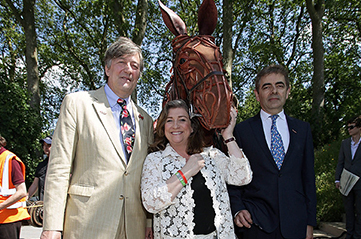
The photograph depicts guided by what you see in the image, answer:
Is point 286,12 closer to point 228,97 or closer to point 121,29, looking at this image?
point 121,29

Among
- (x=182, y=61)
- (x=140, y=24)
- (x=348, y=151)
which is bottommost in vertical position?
(x=348, y=151)

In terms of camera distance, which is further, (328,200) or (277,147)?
(328,200)

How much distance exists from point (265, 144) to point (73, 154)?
1.60 meters

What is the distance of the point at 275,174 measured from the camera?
2.43 m

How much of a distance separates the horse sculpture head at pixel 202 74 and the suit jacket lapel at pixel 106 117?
58cm

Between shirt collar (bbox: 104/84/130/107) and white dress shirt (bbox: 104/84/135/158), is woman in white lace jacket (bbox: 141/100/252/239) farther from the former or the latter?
shirt collar (bbox: 104/84/130/107)

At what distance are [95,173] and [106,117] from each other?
1.39 feet

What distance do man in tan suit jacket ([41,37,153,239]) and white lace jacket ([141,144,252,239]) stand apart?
14 cm

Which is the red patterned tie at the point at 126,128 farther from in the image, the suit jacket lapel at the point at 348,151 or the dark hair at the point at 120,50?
the suit jacket lapel at the point at 348,151

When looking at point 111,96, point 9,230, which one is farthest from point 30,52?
point 111,96

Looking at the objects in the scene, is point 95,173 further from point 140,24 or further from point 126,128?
point 140,24

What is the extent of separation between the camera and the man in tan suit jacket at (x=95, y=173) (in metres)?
1.93

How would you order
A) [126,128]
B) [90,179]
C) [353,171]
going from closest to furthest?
[90,179] → [126,128] → [353,171]

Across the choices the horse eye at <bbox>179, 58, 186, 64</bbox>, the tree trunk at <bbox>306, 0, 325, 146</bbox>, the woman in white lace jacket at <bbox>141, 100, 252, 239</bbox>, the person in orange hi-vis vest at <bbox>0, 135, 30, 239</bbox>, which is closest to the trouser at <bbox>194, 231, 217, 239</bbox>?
the woman in white lace jacket at <bbox>141, 100, 252, 239</bbox>
